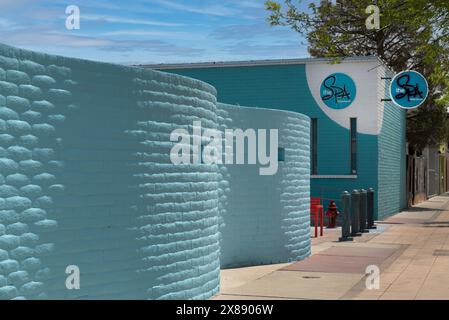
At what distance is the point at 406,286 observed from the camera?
1099cm

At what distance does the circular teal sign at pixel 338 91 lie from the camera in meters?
25.1

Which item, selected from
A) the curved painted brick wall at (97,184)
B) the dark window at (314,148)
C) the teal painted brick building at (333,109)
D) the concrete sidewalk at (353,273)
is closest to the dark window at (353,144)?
the teal painted brick building at (333,109)

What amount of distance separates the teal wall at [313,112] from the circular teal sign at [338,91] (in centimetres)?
49

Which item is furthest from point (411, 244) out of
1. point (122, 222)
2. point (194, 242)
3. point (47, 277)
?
point (47, 277)

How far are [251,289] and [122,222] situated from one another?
3.23m

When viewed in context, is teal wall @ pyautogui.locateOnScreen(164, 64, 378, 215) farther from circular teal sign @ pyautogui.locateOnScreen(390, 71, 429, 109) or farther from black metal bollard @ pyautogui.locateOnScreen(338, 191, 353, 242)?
black metal bollard @ pyautogui.locateOnScreen(338, 191, 353, 242)

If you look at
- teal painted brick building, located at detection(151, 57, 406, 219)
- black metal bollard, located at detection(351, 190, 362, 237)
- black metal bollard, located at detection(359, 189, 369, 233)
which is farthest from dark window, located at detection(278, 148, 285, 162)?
teal painted brick building, located at detection(151, 57, 406, 219)

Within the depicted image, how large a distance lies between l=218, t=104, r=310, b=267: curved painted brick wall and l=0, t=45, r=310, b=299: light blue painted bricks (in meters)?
2.22

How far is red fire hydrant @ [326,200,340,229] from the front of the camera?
21.9 meters

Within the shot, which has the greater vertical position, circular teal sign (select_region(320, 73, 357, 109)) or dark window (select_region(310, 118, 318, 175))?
circular teal sign (select_region(320, 73, 357, 109))

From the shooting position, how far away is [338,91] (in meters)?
25.1

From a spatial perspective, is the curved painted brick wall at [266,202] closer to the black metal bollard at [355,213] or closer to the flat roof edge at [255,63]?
the black metal bollard at [355,213]

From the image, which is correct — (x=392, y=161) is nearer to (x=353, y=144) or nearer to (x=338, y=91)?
(x=353, y=144)

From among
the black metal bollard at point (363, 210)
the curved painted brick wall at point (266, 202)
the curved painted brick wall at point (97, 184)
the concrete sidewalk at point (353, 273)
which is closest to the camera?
the curved painted brick wall at point (97, 184)
